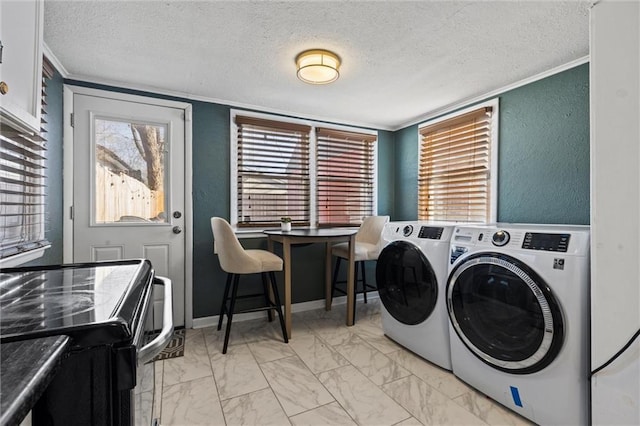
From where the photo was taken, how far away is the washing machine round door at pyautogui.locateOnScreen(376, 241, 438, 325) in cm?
204

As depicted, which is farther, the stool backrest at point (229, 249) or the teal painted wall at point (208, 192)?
the teal painted wall at point (208, 192)

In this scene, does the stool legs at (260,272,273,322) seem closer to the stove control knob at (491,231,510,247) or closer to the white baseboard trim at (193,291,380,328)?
the white baseboard trim at (193,291,380,328)

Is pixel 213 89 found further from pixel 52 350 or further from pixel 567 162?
pixel 567 162

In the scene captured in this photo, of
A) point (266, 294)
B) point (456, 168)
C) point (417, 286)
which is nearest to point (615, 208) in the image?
point (417, 286)

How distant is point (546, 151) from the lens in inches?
89.0

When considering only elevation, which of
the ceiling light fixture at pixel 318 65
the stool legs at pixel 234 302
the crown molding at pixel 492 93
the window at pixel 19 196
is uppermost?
the crown molding at pixel 492 93

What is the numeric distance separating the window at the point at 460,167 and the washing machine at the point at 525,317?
3.65 ft

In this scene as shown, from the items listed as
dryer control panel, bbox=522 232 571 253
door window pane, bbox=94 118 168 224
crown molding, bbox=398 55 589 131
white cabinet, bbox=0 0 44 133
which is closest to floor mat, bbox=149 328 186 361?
door window pane, bbox=94 118 168 224

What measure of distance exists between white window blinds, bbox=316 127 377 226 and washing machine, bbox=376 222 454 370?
1.12 metres

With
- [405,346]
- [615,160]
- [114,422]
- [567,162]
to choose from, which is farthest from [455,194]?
[114,422]

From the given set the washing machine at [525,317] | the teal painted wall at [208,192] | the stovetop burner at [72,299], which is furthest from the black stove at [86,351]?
the teal painted wall at [208,192]

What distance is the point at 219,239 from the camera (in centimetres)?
234

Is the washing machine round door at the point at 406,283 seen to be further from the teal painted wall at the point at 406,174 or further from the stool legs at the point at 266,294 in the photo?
the teal painted wall at the point at 406,174

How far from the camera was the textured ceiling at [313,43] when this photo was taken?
1569 mm
